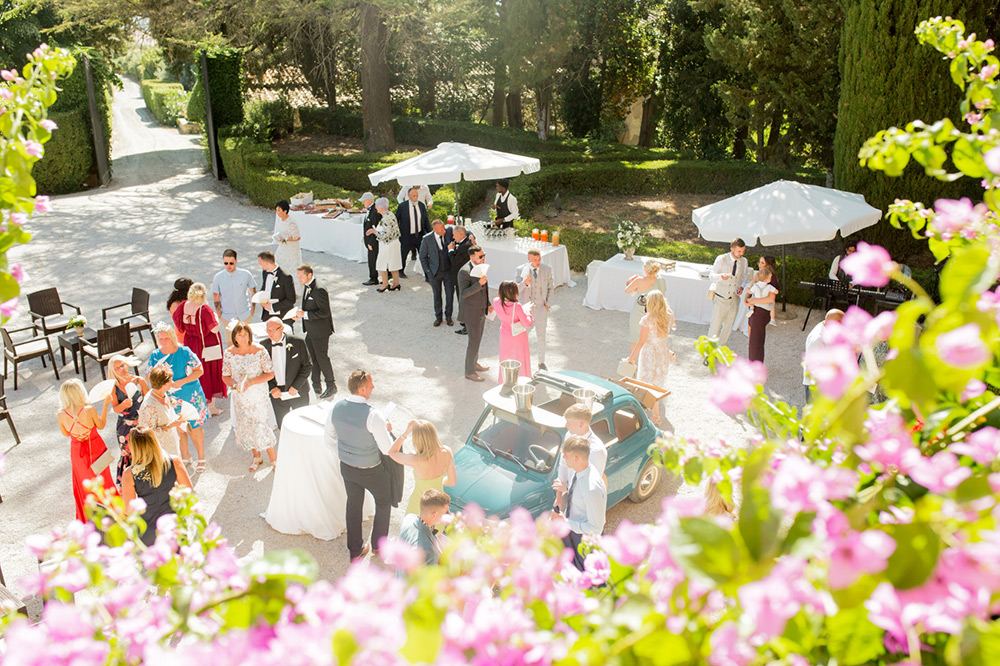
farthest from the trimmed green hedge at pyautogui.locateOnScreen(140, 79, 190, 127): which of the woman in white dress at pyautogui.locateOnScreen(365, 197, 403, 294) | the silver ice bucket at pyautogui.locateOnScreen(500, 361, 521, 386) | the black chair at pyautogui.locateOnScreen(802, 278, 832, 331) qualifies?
the silver ice bucket at pyautogui.locateOnScreen(500, 361, 521, 386)

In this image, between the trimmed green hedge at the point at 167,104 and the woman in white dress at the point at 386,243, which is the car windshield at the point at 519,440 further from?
the trimmed green hedge at the point at 167,104

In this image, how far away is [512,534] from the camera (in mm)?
1216

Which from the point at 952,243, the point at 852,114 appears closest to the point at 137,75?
the point at 852,114

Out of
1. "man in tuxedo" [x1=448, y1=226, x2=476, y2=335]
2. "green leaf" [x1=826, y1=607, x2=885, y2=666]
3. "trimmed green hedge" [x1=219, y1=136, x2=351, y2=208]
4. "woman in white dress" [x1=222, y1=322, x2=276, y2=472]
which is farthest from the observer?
"trimmed green hedge" [x1=219, y1=136, x2=351, y2=208]

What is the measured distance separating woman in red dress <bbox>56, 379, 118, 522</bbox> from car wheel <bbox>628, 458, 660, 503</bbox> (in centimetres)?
437

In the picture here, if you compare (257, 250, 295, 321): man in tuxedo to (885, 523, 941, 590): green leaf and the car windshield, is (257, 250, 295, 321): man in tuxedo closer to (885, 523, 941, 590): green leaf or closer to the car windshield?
the car windshield

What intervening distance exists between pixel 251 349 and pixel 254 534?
1.72 meters

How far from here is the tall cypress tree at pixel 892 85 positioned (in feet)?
38.2

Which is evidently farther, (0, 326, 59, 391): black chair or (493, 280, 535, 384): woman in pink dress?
(0, 326, 59, 391): black chair

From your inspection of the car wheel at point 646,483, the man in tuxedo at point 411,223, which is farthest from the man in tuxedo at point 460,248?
the car wheel at point 646,483

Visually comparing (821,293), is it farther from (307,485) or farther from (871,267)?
(871,267)

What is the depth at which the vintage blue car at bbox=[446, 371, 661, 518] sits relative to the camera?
18.4 feet

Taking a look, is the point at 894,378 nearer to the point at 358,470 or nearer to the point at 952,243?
the point at 952,243

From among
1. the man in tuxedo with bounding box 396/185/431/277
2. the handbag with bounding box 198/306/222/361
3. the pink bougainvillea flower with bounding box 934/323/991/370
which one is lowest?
the handbag with bounding box 198/306/222/361
